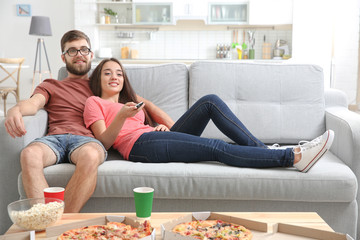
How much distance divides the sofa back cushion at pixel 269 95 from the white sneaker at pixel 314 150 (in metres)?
0.61

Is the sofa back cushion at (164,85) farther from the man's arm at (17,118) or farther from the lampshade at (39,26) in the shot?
the lampshade at (39,26)

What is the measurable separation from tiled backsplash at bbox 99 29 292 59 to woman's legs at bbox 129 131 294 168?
184 inches

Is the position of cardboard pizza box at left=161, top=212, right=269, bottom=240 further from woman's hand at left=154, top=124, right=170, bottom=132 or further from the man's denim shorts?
woman's hand at left=154, top=124, right=170, bottom=132

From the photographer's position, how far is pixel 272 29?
21.3ft

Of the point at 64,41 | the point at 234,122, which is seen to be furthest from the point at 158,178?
the point at 64,41

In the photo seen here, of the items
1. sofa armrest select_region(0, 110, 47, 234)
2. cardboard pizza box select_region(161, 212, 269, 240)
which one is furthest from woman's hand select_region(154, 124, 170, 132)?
cardboard pizza box select_region(161, 212, 269, 240)

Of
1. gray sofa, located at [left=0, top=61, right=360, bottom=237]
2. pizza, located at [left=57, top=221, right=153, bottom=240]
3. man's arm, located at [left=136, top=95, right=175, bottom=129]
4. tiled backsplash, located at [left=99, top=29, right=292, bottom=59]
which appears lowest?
gray sofa, located at [left=0, top=61, right=360, bottom=237]

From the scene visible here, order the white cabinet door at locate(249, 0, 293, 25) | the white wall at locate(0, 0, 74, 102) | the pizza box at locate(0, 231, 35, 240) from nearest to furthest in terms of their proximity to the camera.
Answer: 1. the pizza box at locate(0, 231, 35, 240)
2. the white cabinet door at locate(249, 0, 293, 25)
3. the white wall at locate(0, 0, 74, 102)

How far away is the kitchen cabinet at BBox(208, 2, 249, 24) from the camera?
628cm

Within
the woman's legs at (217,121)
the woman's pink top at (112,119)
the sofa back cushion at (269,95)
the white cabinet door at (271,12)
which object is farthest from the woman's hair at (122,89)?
the white cabinet door at (271,12)

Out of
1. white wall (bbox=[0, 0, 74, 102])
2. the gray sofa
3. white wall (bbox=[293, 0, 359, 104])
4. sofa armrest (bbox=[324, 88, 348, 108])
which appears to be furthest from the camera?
white wall (bbox=[0, 0, 74, 102])

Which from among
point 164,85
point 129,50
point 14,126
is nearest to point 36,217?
point 14,126

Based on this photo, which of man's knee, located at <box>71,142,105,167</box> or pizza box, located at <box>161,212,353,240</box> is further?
man's knee, located at <box>71,142,105,167</box>

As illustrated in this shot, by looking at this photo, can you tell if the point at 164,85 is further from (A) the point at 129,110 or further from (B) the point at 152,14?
(B) the point at 152,14
